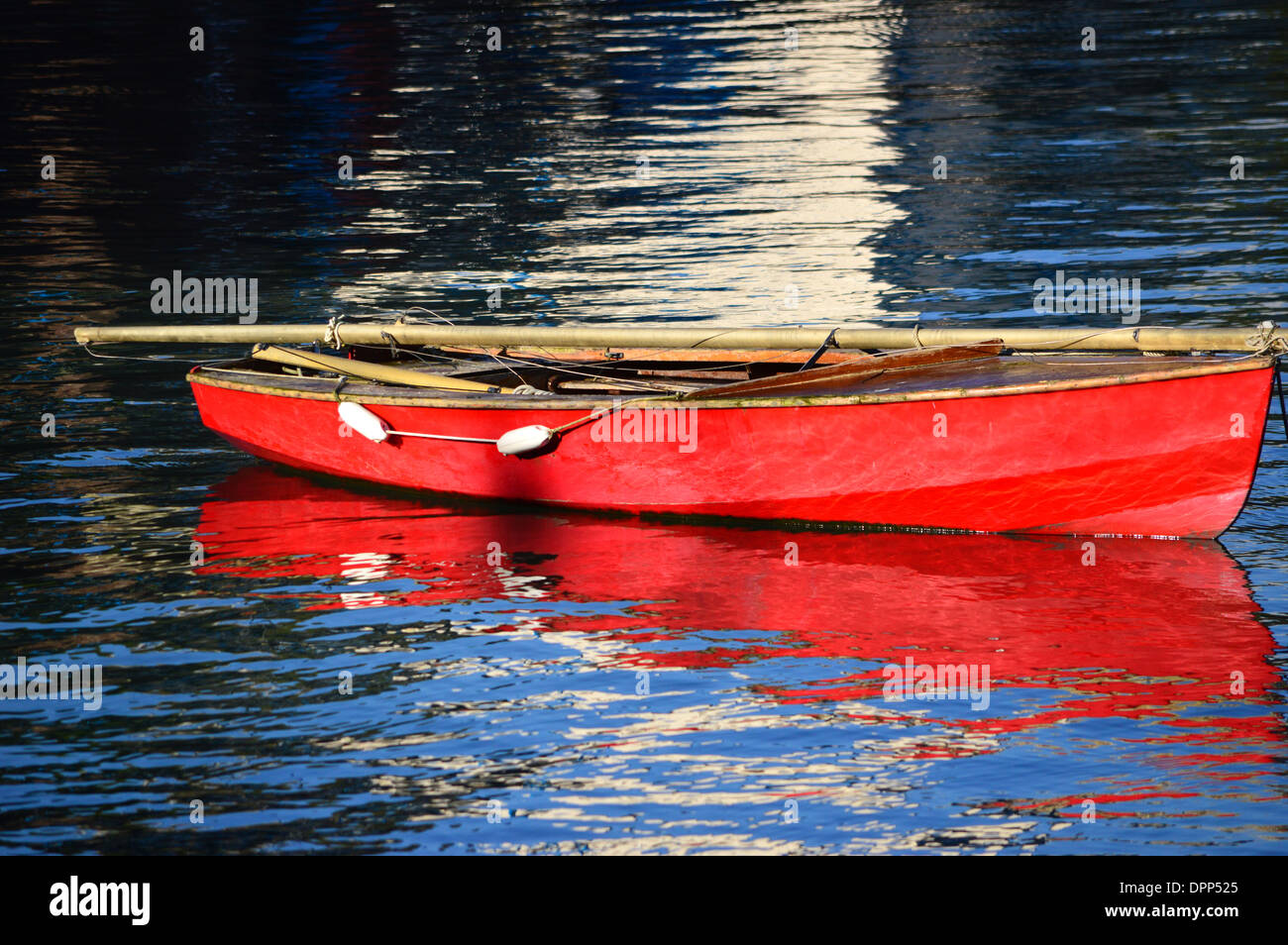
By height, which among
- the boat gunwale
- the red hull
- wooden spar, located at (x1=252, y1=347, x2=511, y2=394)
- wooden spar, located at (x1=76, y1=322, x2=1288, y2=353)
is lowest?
the red hull

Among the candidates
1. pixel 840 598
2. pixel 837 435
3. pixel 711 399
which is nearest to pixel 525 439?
pixel 711 399

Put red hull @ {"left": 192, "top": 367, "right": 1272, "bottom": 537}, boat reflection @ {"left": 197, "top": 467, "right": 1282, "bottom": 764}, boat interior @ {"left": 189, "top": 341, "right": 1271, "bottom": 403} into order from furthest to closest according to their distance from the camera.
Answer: boat interior @ {"left": 189, "top": 341, "right": 1271, "bottom": 403}, red hull @ {"left": 192, "top": 367, "right": 1272, "bottom": 537}, boat reflection @ {"left": 197, "top": 467, "right": 1282, "bottom": 764}

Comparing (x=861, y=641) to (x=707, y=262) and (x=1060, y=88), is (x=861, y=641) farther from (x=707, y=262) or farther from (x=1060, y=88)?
(x=1060, y=88)

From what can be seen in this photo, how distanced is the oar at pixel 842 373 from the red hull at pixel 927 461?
0.71 feet

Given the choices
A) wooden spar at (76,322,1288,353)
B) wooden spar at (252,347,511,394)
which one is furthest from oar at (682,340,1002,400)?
wooden spar at (252,347,511,394)

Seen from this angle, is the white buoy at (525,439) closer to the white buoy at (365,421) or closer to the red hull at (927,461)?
the red hull at (927,461)

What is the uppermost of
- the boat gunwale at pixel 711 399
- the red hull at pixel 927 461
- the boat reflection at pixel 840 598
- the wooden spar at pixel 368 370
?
the wooden spar at pixel 368 370

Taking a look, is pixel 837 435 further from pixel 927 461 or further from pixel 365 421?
pixel 365 421

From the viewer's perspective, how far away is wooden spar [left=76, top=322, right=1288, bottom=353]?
1080 centimetres

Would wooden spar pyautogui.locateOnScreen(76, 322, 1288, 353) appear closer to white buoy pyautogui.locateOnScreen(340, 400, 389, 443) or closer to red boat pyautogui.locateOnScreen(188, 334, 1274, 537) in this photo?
red boat pyautogui.locateOnScreen(188, 334, 1274, 537)

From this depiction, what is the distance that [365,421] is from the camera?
40.3 ft

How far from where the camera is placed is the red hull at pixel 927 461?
10320 mm

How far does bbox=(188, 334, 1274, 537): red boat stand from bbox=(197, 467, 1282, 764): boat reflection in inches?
9.9

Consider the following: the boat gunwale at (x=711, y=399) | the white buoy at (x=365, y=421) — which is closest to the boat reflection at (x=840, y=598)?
the white buoy at (x=365, y=421)
